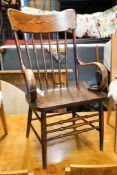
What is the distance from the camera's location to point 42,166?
1.59 m

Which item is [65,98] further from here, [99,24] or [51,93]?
[99,24]

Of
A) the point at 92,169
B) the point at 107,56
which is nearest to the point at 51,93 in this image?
the point at 92,169

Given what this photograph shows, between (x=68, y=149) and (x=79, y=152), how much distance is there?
0.09 meters

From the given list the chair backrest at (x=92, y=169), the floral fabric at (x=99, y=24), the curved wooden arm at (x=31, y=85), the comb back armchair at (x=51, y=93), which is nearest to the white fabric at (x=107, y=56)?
the floral fabric at (x=99, y=24)

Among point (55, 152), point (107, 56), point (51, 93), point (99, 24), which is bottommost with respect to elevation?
point (55, 152)

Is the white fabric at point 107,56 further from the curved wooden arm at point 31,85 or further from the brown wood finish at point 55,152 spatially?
the curved wooden arm at point 31,85

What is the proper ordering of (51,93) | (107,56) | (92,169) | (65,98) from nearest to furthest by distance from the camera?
(92,169), (65,98), (51,93), (107,56)

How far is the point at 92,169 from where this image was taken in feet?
2.48

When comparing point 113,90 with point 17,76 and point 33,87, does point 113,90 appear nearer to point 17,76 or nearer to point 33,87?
point 33,87

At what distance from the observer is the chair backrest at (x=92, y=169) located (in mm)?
748

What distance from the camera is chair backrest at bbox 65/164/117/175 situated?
2.45 ft

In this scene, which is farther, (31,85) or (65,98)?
(65,98)

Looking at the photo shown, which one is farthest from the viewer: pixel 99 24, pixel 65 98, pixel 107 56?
pixel 99 24

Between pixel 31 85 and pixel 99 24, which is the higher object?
pixel 99 24
